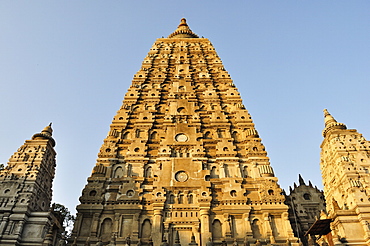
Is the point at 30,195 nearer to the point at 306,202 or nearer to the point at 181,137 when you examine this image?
the point at 181,137

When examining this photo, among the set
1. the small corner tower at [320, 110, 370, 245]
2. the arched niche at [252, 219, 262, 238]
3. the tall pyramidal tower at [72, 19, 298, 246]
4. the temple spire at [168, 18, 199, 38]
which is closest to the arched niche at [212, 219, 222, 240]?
the tall pyramidal tower at [72, 19, 298, 246]

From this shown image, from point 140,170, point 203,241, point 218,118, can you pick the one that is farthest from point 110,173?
point 218,118

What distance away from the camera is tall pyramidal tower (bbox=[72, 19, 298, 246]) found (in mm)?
18266

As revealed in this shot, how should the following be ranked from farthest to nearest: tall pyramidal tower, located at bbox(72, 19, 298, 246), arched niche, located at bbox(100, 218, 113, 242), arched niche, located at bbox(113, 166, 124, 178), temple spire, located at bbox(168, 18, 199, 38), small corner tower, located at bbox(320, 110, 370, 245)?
temple spire, located at bbox(168, 18, 199, 38), arched niche, located at bbox(113, 166, 124, 178), tall pyramidal tower, located at bbox(72, 19, 298, 246), arched niche, located at bbox(100, 218, 113, 242), small corner tower, located at bbox(320, 110, 370, 245)

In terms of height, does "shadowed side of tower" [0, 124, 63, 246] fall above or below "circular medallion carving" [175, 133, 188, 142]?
below

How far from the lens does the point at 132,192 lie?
1995 cm

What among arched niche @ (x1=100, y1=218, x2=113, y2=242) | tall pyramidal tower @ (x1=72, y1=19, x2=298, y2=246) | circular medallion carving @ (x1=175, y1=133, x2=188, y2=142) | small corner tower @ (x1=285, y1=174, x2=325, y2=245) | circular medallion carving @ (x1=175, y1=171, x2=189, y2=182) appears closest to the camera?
arched niche @ (x1=100, y1=218, x2=113, y2=242)

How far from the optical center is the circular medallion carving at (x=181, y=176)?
20.6m

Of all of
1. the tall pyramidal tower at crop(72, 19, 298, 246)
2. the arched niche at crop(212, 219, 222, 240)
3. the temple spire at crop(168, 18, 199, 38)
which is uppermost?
the temple spire at crop(168, 18, 199, 38)

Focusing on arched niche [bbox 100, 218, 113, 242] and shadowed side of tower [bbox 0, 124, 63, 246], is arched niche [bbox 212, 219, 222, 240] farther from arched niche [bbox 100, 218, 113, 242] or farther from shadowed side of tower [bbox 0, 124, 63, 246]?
shadowed side of tower [bbox 0, 124, 63, 246]

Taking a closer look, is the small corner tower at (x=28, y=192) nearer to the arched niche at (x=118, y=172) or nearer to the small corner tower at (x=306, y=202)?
the arched niche at (x=118, y=172)

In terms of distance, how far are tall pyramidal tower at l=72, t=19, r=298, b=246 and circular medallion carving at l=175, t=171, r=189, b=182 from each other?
0.06 metres

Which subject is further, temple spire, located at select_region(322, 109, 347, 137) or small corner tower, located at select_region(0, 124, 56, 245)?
temple spire, located at select_region(322, 109, 347, 137)

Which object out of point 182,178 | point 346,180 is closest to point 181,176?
point 182,178
